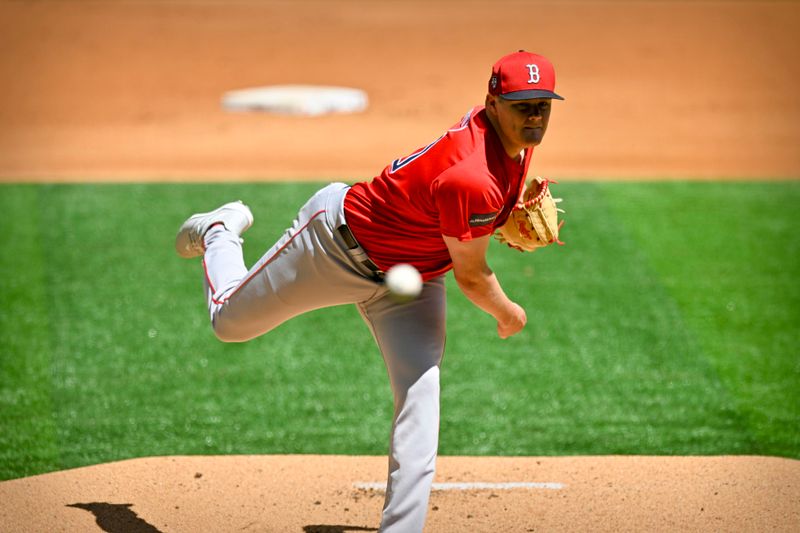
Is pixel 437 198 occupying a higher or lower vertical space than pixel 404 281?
higher

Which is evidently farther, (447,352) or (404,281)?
(447,352)

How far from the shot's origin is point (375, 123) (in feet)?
37.5

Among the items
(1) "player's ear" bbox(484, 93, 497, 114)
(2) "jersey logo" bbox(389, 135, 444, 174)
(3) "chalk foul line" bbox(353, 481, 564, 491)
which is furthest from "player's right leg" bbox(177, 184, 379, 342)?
(3) "chalk foul line" bbox(353, 481, 564, 491)

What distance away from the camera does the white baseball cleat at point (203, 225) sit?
468 centimetres

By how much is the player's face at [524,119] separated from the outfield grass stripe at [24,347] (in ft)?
10.3

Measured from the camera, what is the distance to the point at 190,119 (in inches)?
449

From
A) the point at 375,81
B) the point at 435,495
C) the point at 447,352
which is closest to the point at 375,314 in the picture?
the point at 435,495

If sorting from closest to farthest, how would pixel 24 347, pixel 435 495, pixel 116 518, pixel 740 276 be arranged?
pixel 116 518, pixel 435 495, pixel 24 347, pixel 740 276

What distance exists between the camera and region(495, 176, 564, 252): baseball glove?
3973mm

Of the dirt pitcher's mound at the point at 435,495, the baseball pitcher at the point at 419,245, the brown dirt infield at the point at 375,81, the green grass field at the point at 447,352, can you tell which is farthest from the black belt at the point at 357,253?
the brown dirt infield at the point at 375,81

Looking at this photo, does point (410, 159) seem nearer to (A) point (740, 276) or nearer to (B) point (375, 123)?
(A) point (740, 276)

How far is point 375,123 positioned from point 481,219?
7.92m

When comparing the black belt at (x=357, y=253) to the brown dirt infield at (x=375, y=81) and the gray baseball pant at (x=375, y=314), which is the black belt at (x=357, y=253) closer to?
the gray baseball pant at (x=375, y=314)

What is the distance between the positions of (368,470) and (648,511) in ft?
4.47
